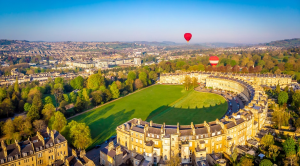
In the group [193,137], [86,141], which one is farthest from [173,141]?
[86,141]

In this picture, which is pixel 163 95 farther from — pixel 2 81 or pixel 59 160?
pixel 2 81

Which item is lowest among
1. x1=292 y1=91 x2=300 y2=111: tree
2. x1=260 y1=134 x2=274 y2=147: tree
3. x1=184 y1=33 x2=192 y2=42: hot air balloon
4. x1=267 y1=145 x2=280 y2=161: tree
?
x1=267 y1=145 x2=280 y2=161: tree

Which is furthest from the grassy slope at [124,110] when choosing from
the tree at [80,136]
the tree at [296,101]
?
the tree at [296,101]

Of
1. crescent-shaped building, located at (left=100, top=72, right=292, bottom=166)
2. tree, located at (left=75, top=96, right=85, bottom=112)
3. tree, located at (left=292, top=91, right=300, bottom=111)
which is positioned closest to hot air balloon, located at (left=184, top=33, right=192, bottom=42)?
tree, located at (left=292, top=91, right=300, bottom=111)

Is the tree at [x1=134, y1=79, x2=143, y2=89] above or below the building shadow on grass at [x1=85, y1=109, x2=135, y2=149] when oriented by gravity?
above

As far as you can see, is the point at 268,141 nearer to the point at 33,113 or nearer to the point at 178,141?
the point at 178,141

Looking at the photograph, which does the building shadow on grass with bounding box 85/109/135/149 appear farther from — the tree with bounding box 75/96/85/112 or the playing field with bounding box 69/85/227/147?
the tree with bounding box 75/96/85/112

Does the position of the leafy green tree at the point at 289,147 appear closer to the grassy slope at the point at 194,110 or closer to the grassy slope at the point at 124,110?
the grassy slope at the point at 194,110
